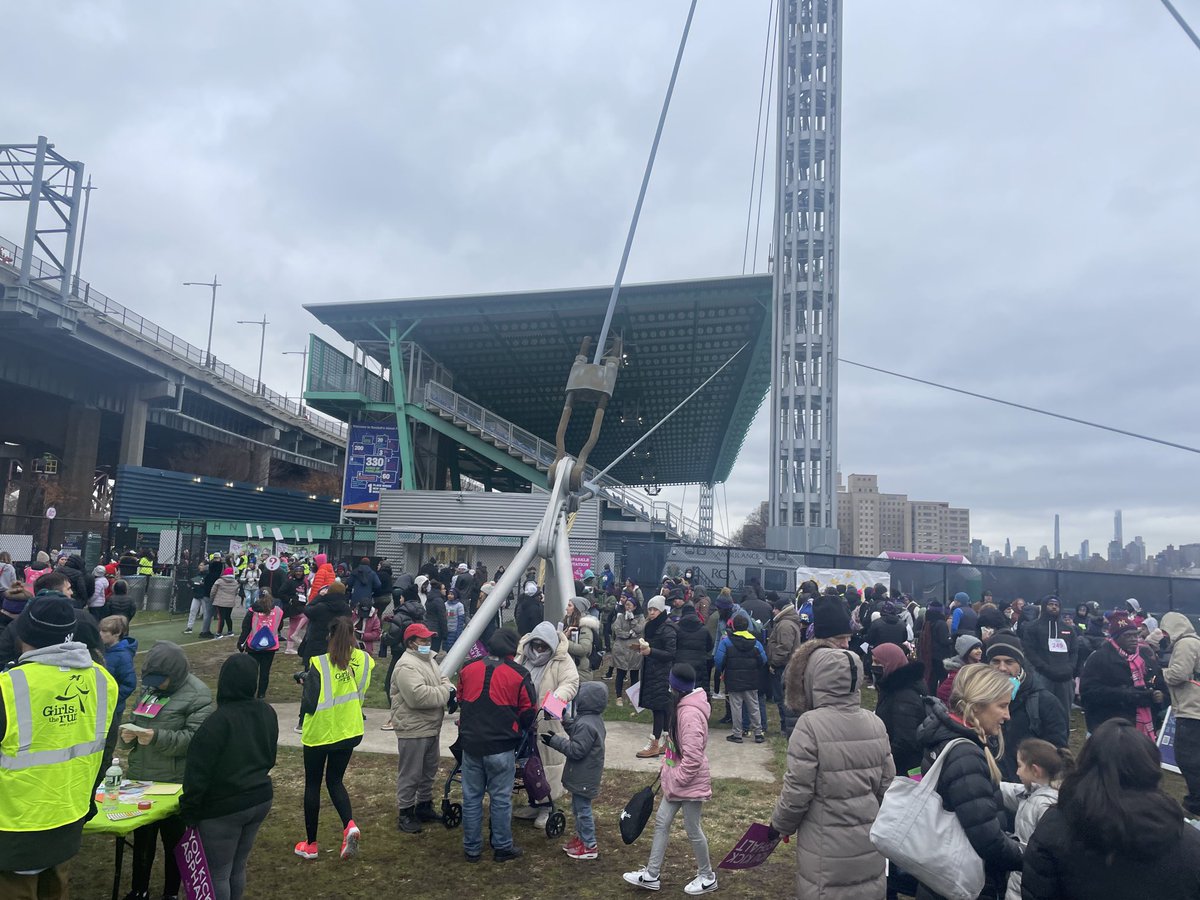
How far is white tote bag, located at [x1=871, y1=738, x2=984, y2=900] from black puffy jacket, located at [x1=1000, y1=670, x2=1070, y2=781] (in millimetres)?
2809

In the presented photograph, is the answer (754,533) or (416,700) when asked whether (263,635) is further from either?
(754,533)

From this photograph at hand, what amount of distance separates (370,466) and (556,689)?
1048 inches

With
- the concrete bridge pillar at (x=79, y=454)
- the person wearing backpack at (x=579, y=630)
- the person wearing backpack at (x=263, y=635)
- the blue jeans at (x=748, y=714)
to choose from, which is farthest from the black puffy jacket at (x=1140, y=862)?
the concrete bridge pillar at (x=79, y=454)

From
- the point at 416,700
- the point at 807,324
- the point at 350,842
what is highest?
the point at 807,324

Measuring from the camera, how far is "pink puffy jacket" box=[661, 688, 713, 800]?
4.85 metres

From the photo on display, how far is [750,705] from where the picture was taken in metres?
9.20

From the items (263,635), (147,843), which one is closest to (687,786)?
(147,843)

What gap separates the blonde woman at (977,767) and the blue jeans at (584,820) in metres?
2.46

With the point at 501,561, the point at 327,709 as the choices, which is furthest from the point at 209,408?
the point at 327,709

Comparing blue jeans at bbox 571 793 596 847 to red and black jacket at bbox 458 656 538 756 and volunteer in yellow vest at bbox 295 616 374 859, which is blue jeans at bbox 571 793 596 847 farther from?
volunteer in yellow vest at bbox 295 616 374 859

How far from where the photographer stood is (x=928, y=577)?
19984 millimetres

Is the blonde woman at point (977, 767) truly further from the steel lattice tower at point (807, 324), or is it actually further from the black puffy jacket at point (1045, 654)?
the steel lattice tower at point (807, 324)

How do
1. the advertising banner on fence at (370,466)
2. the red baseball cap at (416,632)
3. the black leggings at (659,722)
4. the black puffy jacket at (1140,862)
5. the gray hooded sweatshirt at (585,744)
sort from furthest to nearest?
the advertising banner on fence at (370,466)
the black leggings at (659,722)
the red baseball cap at (416,632)
the gray hooded sweatshirt at (585,744)
the black puffy jacket at (1140,862)

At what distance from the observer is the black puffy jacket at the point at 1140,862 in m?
2.19
